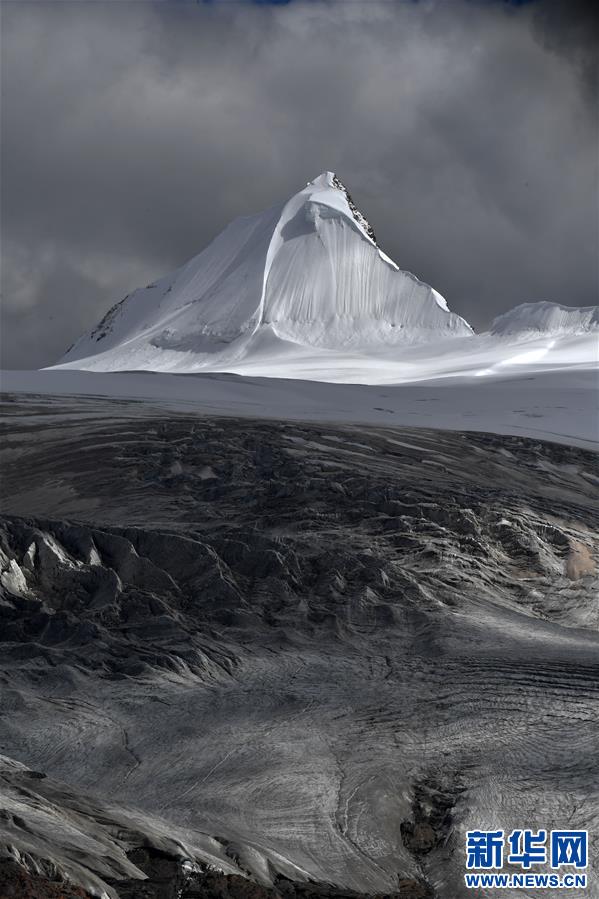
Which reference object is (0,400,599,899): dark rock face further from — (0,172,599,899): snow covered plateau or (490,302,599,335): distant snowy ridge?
(490,302,599,335): distant snowy ridge

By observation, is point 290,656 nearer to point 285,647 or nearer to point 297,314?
point 285,647

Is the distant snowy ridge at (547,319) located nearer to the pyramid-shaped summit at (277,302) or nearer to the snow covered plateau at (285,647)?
the pyramid-shaped summit at (277,302)

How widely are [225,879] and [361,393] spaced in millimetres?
50071

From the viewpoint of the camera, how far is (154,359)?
12119 cm

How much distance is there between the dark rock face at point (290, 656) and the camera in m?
14.7

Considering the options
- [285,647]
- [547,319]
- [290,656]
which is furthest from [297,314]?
[290,656]

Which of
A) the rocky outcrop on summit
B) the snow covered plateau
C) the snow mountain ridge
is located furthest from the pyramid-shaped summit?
the snow covered plateau

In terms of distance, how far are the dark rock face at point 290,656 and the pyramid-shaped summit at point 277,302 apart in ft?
252

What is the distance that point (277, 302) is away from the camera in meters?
126

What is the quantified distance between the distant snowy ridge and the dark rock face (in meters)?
72.6

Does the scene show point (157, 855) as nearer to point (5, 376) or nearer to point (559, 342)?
point (5, 376)

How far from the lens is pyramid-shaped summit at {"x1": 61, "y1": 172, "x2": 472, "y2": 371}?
120438mm

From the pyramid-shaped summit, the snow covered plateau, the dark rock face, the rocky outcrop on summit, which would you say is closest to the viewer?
the snow covered plateau

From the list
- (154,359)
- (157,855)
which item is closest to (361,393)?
(157,855)
